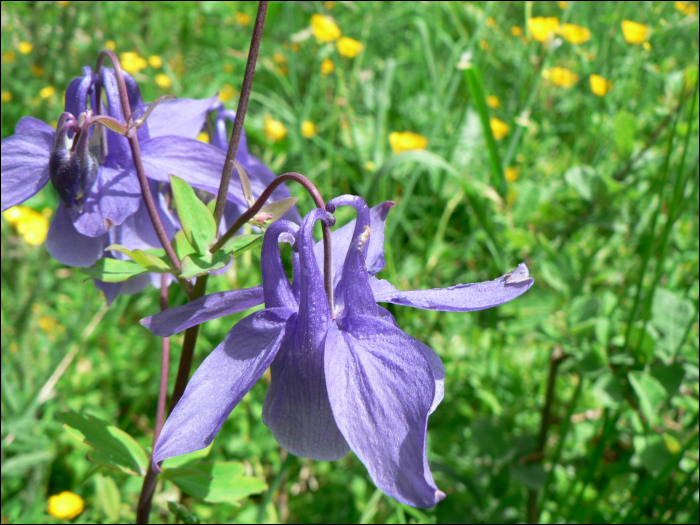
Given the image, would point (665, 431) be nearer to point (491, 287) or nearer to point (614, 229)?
point (614, 229)

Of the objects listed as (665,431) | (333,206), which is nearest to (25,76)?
(333,206)

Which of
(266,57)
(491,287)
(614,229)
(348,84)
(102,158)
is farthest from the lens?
(266,57)

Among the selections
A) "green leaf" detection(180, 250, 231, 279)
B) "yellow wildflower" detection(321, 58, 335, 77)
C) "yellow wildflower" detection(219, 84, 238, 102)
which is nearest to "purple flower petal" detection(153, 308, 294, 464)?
"green leaf" detection(180, 250, 231, 279)

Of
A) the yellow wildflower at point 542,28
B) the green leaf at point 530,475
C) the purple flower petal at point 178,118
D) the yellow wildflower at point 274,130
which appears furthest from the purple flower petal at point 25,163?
the yellow wildflower at point 542,28

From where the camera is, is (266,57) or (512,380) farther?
(266,57)

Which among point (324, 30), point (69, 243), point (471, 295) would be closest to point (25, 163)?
point (69, 243)
